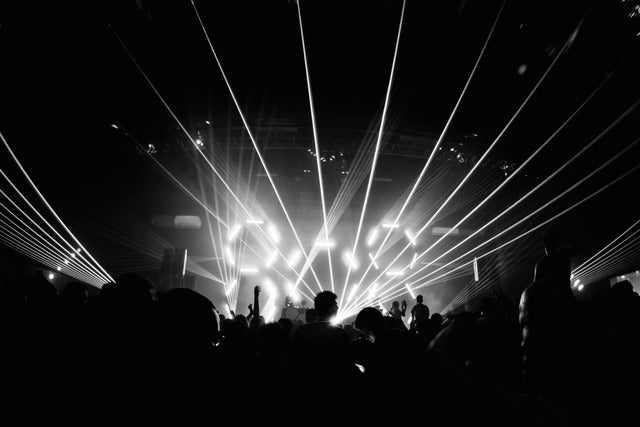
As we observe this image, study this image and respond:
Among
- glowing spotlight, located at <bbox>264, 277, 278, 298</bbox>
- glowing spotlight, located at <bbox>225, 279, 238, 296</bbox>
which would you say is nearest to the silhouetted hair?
glowing spotlight, located at <bbox>264, 277, 278, 298</bbox>

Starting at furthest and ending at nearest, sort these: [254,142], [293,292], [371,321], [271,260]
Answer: [271,260], [293,292], [254,142], [371,321]

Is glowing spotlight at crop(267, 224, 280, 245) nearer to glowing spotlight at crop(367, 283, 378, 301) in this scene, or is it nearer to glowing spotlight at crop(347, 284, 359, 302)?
glowing spotlight at crop(347, 284, 359, 302)

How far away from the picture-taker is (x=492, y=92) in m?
11.3

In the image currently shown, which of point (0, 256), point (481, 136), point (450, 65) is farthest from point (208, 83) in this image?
point (481, 136)

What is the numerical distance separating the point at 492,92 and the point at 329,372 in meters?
11.8

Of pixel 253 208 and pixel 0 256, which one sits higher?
pixel 253 208

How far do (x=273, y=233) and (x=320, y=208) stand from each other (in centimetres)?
278

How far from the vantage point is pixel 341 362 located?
109 inches

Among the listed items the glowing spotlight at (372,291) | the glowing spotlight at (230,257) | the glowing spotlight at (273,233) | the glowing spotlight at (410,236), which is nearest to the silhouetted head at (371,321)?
the glowing spotlight at (372,291)

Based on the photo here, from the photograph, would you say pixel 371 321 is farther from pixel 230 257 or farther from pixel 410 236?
pixel 410 236

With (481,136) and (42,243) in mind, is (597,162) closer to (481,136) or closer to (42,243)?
(481,136)

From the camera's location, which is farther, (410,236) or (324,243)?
(410,236)

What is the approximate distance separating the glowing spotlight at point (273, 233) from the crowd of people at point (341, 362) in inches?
528

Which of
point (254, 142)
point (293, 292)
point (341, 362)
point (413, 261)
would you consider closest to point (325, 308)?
point (341, 362)
